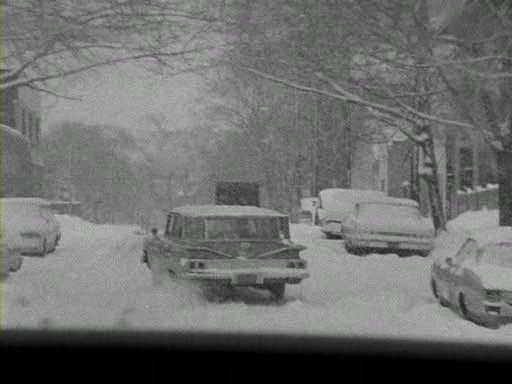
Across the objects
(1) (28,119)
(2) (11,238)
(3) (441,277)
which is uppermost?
(1) (28,119)

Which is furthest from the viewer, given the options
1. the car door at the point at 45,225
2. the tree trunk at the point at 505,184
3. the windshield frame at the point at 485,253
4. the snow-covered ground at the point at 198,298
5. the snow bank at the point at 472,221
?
the tree trunk at the point at 505,184

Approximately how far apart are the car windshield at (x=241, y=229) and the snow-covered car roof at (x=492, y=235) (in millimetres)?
1152

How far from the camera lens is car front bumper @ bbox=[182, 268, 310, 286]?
354 centimetres

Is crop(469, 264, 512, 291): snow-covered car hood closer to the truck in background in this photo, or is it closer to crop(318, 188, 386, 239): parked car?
crop(318, 188, 386, 239): parked car

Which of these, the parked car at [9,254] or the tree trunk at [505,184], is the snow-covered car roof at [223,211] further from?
the tree trunk at [505,184]

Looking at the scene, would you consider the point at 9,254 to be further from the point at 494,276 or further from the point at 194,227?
the point at 494,276

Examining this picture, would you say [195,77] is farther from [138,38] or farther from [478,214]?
[478,214]

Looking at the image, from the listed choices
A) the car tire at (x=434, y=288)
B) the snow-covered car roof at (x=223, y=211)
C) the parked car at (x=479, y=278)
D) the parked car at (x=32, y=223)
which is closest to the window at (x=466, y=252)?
the parked car at (x=479, y=278)

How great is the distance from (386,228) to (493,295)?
68cm

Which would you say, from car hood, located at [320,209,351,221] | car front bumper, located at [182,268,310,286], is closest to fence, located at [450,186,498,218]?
car hood, located at [320,209,351,221]

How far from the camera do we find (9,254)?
3119mm

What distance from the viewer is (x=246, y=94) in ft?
11.5

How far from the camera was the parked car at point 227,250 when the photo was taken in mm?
3482

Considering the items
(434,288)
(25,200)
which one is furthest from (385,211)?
(25,200)
